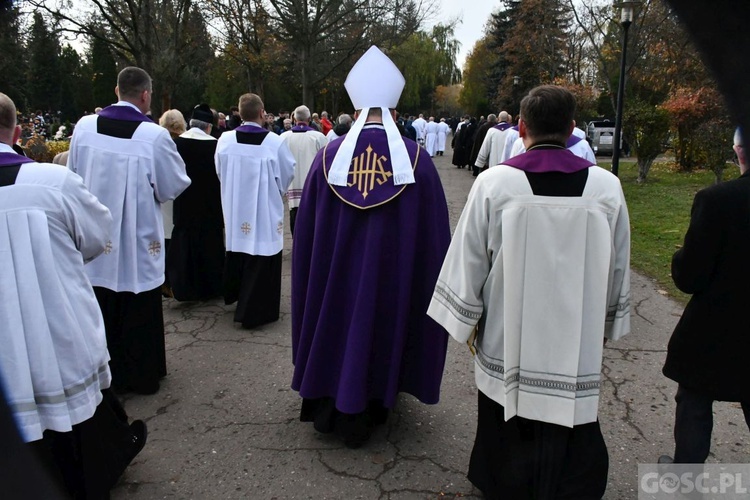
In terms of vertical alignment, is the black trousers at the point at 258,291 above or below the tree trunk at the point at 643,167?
below

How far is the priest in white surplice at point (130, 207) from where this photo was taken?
3889 millimetres

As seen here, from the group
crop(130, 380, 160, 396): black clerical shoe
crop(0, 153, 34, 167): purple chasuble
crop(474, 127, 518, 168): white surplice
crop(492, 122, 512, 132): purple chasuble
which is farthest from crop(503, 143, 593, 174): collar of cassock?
crop(492, 122, 512, 132): purple chasuble

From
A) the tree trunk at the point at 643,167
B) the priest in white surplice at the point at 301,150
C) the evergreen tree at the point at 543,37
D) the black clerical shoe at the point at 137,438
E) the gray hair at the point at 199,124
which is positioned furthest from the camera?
the evergreen tree at the point at 543,37

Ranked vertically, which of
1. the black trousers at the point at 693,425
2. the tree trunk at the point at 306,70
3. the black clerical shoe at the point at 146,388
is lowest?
the black clerical shoe at the point at 146,388

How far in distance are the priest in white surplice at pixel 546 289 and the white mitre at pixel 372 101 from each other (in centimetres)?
82

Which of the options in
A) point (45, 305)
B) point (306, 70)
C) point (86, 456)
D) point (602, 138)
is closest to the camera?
point (45, 305)

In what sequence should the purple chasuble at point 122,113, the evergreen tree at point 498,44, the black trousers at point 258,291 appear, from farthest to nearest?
the evergreen tree at point 498,44, the black trousers at point 258,291, the purple chasuble at point 122,113

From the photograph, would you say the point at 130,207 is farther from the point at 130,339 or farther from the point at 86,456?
the point at 86,456

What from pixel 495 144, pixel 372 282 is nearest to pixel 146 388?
pixel 372 282

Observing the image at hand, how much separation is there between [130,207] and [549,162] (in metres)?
2.75

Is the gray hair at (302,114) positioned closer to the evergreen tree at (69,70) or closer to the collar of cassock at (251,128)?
the collar of cassock at (251,128)

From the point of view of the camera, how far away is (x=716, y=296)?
99.3 inches

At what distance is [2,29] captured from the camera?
0.70 m

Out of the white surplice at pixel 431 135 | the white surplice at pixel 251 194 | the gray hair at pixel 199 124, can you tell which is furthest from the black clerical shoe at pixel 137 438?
the white surplice at pixel 431 135
